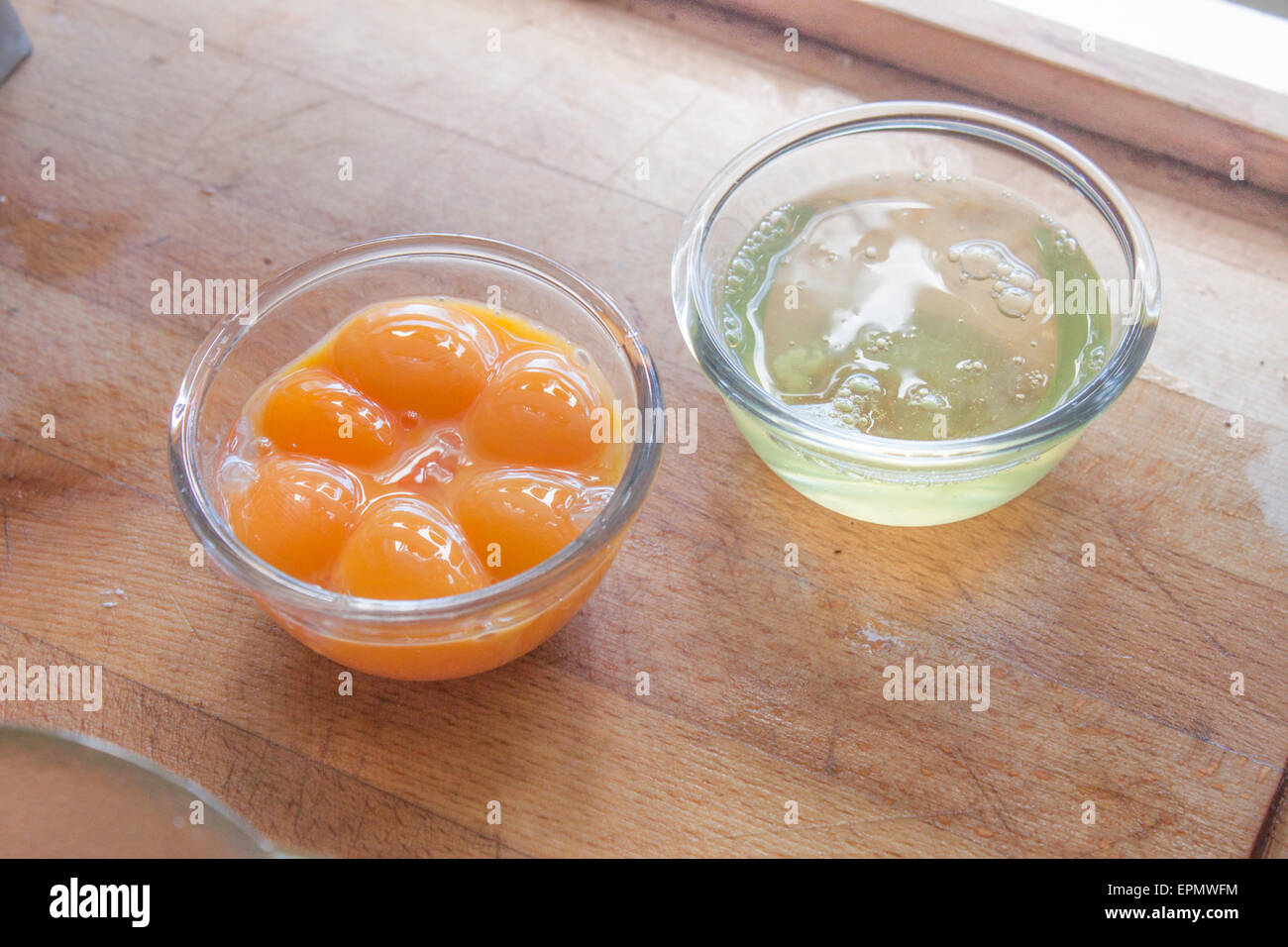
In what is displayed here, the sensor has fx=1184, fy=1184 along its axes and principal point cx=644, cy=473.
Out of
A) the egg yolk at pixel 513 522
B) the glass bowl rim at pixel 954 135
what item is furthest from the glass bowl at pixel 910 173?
the egg yolk at pixel 513 522

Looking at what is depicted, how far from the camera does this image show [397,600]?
3.94ft

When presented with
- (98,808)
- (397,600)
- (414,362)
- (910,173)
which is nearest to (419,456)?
(414,362)

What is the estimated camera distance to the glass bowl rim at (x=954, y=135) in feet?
4.25

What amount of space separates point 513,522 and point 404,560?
0.12 meters

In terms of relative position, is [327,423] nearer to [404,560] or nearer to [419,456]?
[419,456]

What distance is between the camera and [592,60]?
1.96 metres

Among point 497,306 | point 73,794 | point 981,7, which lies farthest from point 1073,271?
point 73,794

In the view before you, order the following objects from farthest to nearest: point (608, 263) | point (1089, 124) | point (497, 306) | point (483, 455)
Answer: point (1089, 124), point (608, 263), point (497, 306), point (483, 455)

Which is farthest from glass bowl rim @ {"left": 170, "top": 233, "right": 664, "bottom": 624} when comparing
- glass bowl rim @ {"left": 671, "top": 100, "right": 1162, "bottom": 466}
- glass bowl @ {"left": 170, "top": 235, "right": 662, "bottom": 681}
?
glass bowl rim @ {"left": 671, "top": 100, "right": 1162, "bottom": 466}

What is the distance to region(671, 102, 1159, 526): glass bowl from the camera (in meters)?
1.31

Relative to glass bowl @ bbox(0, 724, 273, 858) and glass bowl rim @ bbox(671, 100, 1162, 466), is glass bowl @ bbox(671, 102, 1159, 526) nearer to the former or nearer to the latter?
glass bowl rim @ bbox(671, 100, 1162, 466)

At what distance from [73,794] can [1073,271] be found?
135cm

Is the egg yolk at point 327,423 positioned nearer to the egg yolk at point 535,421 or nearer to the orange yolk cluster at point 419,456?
the orange yolk cluster at point 419,456
